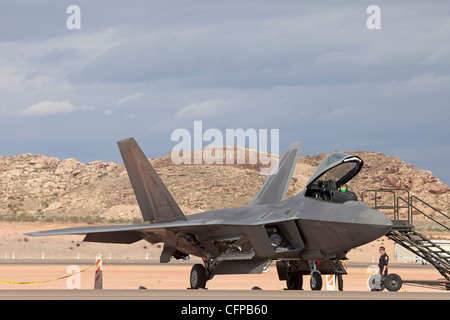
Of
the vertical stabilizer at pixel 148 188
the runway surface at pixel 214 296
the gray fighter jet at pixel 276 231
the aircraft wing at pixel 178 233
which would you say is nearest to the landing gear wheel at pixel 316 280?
the gray fighter jet at pixel 276 231

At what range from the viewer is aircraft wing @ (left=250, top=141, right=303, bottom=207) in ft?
75.8

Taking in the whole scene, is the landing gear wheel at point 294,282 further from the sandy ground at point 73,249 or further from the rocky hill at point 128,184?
the rocky hill at point 128,184

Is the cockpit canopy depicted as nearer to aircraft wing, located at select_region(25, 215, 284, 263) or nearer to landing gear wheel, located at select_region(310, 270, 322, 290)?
aircraft wing, located at select_region(25, 215, 284, 263)

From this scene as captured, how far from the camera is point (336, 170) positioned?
17125 millimetres

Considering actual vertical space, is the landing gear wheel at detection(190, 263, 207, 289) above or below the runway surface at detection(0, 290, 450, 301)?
below

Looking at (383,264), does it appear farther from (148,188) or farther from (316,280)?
(148,188)

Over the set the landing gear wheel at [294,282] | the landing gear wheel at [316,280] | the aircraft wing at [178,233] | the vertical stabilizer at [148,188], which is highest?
the vertical stabilizer at [148,188]

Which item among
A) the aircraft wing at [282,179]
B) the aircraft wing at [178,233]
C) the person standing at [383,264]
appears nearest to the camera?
the aircraft wing at [178,233]

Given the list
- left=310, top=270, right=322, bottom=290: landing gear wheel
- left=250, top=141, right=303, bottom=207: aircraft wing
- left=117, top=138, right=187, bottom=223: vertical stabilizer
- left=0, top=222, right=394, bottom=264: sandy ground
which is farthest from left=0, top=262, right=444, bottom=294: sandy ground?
left=0, top=222, right=394, bottom=264: sandy ground

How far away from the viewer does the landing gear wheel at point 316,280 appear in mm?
16594

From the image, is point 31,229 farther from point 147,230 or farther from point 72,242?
point 147,230

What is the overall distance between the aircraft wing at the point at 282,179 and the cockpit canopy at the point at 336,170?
218 inches

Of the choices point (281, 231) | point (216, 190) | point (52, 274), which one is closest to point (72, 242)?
point (52, 274)
